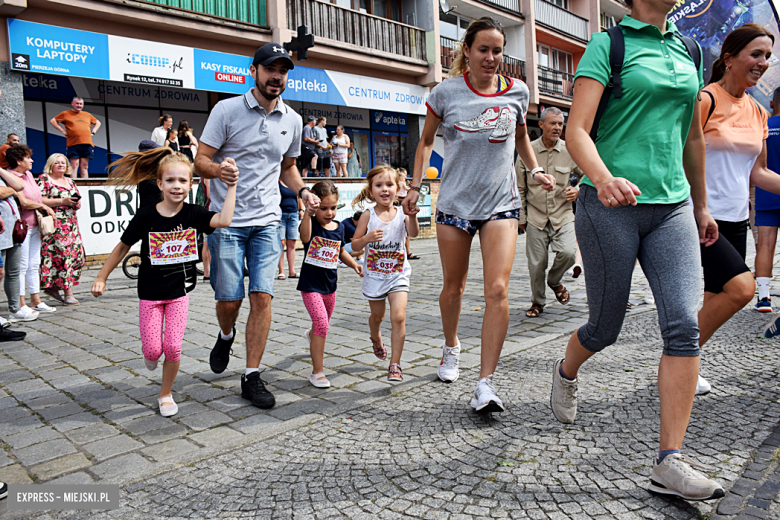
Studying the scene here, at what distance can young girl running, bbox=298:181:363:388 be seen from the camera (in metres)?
4.21

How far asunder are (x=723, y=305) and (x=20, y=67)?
13.5m

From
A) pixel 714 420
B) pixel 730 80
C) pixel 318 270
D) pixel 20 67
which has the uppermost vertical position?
pixel 20 67

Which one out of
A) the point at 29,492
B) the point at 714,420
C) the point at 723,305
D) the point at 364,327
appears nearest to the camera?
the point at 29,492

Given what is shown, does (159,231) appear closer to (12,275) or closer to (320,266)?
(320,266)

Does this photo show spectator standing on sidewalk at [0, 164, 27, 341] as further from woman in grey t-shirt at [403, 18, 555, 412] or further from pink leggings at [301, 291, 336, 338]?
woman in grey t-shirt at [403, 18, 555, 412]

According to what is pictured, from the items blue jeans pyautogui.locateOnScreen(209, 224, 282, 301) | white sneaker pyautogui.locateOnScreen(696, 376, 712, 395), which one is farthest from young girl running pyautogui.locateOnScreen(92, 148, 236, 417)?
white sneaker pyautogui.locateOnScreen(696, 376, 712, 395)

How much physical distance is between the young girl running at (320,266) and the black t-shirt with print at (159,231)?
740 millimetres

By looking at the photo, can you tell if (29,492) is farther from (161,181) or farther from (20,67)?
(20,67)

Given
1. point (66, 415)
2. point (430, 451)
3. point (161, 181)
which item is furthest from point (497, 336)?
point (66, 415)

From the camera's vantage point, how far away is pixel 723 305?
3.46 metres

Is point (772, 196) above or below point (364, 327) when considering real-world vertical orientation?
above

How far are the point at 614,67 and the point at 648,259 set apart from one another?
83 centimetres

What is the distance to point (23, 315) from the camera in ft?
23.0

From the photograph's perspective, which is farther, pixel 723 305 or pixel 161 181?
pixel 161 181
